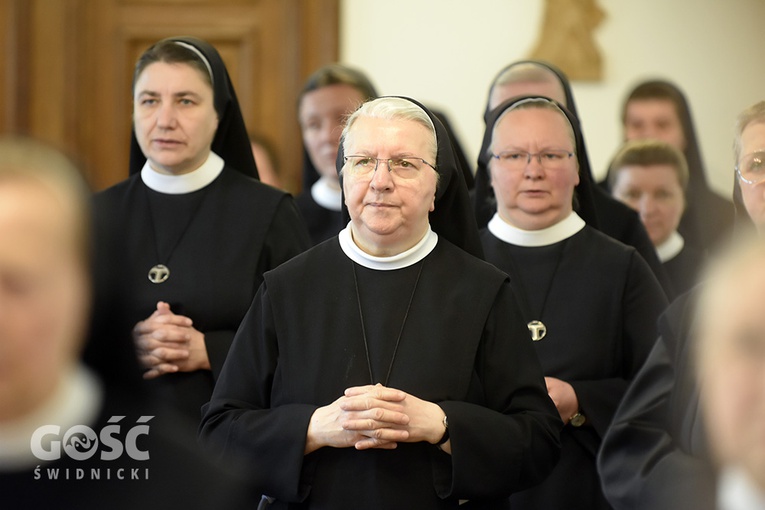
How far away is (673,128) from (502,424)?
3.84m

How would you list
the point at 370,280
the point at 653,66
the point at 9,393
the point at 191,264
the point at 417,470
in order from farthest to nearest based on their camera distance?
the point at 653,66 < the point at 191,264 < the point at 370,280 < the point at 417,470 < the point at 9,393

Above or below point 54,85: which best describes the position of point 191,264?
below

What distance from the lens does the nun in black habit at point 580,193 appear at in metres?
4.43

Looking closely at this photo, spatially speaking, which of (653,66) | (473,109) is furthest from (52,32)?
(653,66)

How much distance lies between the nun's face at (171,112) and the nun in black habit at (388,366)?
3.29ft

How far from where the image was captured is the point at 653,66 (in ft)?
24.0

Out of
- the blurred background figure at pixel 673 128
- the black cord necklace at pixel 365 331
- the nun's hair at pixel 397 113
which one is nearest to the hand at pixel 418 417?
the black cord necklace at pixel 365 331

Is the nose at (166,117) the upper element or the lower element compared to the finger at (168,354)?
upper

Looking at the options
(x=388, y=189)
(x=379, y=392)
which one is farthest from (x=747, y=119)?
(x=379, y=392)

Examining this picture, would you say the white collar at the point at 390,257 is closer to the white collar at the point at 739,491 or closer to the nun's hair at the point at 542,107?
the nun's hair at the point at 542,107

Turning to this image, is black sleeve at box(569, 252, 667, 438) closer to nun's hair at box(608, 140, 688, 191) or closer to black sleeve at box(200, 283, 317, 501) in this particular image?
black sleeve at box(200, 283, 317, 501)

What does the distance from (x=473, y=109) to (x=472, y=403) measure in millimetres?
4425

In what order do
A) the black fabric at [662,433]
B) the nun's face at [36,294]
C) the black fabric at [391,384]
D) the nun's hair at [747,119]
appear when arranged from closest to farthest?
the nun's face at [36,294], the black fabric at [662,433], the black fabric at [391,384], the nun's hair at [747,119]

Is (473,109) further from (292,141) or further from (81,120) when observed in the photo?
(81,120)
